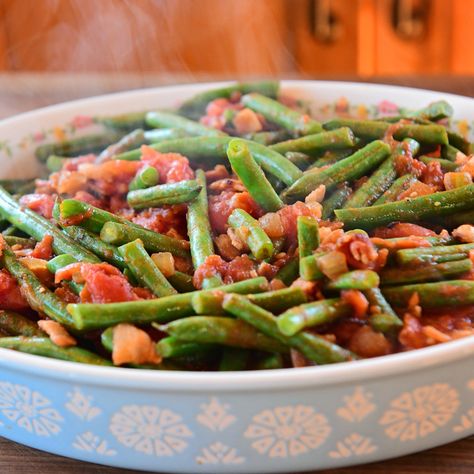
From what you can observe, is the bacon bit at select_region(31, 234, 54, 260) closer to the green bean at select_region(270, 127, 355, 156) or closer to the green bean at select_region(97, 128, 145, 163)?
the green bean at select_region(97, 128, 145, 163)

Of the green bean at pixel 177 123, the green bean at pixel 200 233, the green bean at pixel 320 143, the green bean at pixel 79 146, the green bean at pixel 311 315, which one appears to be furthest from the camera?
the green bean at pixel 79 146

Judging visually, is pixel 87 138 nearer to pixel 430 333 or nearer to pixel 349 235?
pixel 349 235

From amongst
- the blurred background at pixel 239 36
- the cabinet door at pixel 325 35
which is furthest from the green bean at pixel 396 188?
the cabinet door at pixel 325 35

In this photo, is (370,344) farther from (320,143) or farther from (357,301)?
(320,143)

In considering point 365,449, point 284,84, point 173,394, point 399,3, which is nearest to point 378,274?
point 365,449

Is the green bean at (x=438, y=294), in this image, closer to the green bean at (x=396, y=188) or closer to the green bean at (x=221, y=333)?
the green bean at (x=221, y=333)

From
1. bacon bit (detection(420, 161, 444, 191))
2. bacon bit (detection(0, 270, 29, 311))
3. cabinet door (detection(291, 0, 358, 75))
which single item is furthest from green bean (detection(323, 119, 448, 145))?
cabinet door (detection(291, 0, 358, 75))
